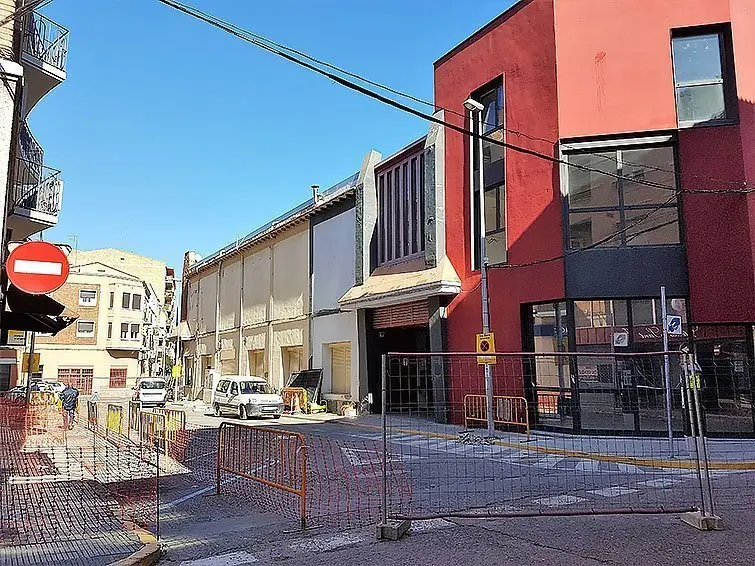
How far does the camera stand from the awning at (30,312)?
10.6 m

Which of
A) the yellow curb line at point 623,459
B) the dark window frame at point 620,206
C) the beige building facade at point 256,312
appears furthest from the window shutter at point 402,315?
the yellow curb line at point 623,459

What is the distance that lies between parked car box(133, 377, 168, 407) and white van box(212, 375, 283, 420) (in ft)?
22.3

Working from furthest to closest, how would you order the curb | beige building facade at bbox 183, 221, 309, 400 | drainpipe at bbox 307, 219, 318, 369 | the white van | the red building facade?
beige building facade at bbox 183, 221, 309, 400, drainpipe at bbox 307, 219, 318, 369, the white van, the red building facade, the curb

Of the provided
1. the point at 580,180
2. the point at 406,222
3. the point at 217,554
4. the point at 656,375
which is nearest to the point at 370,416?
the point at 406,222

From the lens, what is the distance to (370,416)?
75.8 ft

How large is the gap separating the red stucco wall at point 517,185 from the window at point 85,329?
151 ft

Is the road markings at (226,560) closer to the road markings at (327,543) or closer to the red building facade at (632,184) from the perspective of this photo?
the road markings at (327,543)

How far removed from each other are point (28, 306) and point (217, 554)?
6.97 m

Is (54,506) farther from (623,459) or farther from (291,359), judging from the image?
(291,359)

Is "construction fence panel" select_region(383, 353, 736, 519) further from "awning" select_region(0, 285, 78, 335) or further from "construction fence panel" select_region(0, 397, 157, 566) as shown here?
"awning" select_region(0, 285, 78, 335)

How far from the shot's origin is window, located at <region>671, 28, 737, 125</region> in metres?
15.1

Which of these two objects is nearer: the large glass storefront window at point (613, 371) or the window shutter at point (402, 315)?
the large glass storefront window at point (613, 371)

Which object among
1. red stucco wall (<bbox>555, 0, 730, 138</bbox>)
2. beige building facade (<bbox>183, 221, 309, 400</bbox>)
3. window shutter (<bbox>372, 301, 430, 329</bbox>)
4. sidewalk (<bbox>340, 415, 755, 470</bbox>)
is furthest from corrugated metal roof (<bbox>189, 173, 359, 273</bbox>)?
sidewalk (<bbox>340, 415, 755, 470</bbox>)

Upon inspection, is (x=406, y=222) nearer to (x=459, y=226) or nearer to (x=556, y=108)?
(x=459, y=226)
